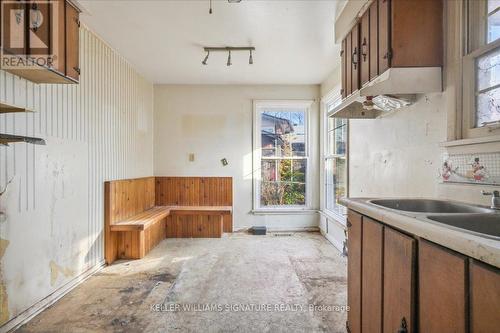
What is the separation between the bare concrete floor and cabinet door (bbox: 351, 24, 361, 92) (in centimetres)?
192

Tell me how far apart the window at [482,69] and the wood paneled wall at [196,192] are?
12.0 ft

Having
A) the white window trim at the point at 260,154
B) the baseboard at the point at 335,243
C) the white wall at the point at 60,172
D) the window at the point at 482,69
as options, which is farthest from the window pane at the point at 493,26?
the white window trim at the point at 260,154

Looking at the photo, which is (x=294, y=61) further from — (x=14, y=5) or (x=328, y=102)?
(x=14, y=5)

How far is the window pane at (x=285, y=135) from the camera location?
4.81m

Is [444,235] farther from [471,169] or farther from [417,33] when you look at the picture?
[417,33]

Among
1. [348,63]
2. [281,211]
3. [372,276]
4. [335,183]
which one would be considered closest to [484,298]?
[372,276]

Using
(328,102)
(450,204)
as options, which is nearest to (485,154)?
(450,204)

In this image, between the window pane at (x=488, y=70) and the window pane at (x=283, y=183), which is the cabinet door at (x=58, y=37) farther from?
the window pane at (x=283, y=183)

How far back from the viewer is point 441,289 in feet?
2.96

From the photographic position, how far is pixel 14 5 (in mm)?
1568

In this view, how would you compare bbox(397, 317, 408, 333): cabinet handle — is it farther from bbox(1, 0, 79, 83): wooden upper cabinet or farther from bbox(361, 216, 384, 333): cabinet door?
bbox(1, 0, 79, 83): wooden upper cabinet

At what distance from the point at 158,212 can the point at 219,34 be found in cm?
266

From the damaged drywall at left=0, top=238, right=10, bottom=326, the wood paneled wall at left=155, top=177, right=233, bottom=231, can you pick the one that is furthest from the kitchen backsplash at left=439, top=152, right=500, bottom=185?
the wood paneled wall at left=155, top=177, right=233, bottom=231

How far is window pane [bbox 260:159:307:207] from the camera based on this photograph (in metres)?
4.82
